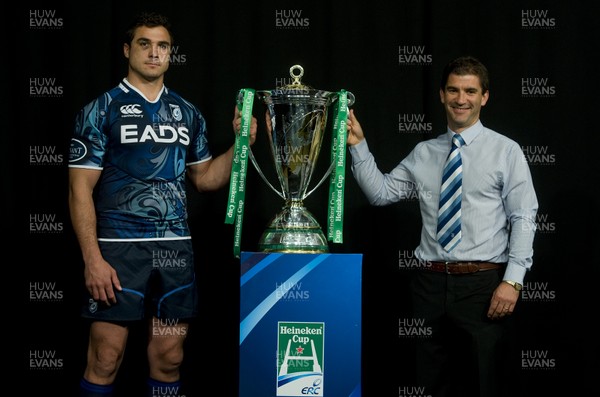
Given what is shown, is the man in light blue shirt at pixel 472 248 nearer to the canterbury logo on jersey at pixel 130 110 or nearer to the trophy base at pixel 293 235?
the trophy base at pixel 293 235

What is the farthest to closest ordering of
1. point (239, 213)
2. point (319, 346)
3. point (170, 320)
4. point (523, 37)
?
point (523, 37) → point (170, 320) → point (239, 213) → point (319, 346)

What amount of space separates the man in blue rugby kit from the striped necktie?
66 centimetres

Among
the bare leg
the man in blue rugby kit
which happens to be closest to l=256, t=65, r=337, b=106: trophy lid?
the man in blue rugby kit

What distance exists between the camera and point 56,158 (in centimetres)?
328

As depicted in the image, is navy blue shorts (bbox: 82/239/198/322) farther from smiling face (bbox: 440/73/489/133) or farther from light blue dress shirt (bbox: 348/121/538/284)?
smiling face (bbox: 440/73/489/133)

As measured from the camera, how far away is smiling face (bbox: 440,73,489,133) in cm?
256

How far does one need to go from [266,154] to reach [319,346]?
1.27m

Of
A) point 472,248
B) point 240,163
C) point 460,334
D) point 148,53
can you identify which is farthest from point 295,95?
point 460,334

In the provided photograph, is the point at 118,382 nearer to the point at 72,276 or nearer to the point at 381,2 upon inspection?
the point at 72,276

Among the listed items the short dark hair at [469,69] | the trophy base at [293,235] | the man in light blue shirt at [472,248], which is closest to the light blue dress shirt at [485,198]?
the man in light blue shirt at [472,248]

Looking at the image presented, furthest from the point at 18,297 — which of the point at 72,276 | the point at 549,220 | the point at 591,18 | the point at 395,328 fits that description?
the point at 591,18

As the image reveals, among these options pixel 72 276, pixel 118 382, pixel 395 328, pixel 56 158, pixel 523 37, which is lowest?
pixel 118 382

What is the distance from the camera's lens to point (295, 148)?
2398 millimetres

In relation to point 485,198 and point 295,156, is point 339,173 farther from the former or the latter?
point 485,198
